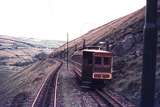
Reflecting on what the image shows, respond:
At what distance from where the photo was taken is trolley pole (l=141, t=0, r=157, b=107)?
13602mm

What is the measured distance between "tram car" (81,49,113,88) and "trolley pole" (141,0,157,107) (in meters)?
18.4

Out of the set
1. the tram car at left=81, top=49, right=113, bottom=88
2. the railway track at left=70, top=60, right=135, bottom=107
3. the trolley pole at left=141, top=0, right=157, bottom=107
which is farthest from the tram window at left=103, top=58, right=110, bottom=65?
the trolley pole at left=141, top=0, right=157, bottom=107

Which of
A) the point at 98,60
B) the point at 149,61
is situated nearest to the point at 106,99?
the point at 98,60

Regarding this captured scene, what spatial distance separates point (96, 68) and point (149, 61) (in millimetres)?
18915

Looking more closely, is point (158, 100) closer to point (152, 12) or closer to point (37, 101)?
point (37, 101)

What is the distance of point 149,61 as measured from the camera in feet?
45.0

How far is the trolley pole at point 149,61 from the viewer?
44.6 ft

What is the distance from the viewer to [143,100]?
45.0 feet

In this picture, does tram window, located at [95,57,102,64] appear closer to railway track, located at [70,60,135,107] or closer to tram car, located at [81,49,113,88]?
tram car, located at [81,49,113,88]

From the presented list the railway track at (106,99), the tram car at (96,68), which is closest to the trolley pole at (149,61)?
the railway track at (106,99)

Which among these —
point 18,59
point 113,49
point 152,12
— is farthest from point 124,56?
point 18,59

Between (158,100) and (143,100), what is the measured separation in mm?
12044

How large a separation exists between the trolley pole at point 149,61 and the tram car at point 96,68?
60.4 ft

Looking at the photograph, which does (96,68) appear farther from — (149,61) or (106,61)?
(149,61)
